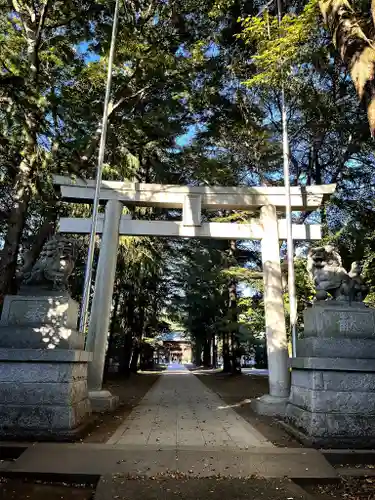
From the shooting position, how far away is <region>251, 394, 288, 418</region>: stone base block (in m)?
7.29

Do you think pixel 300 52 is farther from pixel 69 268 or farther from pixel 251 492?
pixel 251 492

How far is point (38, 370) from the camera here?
16.3 feet

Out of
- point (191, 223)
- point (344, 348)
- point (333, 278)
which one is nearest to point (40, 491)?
point (344, 348)

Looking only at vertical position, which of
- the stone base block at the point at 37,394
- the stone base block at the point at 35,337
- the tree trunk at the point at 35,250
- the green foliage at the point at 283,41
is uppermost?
the green foliage at the point at 283,41

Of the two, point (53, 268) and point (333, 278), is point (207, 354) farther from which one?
point (53, 268)

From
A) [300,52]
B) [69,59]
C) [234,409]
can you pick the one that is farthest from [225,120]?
[234,409]

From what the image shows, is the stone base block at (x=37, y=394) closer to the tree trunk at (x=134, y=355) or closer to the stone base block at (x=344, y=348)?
the stone base block at (x=344, y=348)

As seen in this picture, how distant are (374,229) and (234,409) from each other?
705 centimetres

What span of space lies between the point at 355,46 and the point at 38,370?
579cm

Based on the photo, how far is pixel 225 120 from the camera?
1109 centimetres

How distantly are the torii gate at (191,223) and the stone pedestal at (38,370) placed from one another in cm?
277

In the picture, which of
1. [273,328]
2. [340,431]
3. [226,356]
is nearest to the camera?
[340,431]

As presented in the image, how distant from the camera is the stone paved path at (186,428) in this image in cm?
502

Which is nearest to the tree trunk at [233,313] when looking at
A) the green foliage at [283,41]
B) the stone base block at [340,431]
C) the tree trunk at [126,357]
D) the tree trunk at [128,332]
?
the tree trunk at [128,332]
